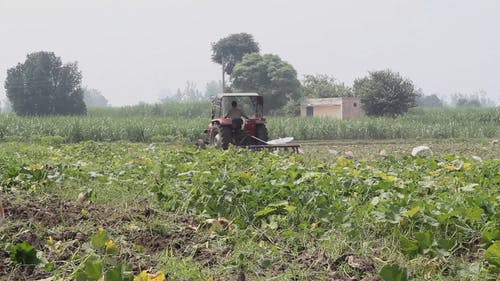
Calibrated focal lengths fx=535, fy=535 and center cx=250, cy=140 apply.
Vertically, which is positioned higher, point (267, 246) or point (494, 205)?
point (494, 205)

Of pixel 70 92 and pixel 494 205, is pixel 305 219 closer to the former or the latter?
pixel 494 205

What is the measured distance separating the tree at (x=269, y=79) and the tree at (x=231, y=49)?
328 inches

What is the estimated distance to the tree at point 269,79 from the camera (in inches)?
1663

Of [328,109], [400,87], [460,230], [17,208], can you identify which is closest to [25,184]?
[17,208]

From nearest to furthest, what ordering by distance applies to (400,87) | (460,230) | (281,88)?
(460,230) → (400,87) → (281,88)

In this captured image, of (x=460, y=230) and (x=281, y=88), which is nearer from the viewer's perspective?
(x=460, y=230)

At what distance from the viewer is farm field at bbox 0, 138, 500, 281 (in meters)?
3.11

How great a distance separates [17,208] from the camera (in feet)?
14.7

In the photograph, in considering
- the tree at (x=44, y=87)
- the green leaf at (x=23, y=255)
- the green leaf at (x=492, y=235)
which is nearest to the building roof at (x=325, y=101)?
the tree at (x=44, y=87)

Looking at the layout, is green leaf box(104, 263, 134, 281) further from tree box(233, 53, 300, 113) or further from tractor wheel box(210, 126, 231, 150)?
tree box(233, 53, 300, 113)

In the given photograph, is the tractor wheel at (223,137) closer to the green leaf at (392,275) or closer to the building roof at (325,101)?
the green leaf at (392,275)

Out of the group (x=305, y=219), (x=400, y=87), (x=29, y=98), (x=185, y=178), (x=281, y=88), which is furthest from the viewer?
(x=281, y=88)

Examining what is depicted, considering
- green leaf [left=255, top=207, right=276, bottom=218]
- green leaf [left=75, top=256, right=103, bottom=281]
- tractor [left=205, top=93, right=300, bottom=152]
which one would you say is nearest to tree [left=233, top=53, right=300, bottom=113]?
tractor [left=205, top=93, right=300, bottom=152]

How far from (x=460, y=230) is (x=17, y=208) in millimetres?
3482
